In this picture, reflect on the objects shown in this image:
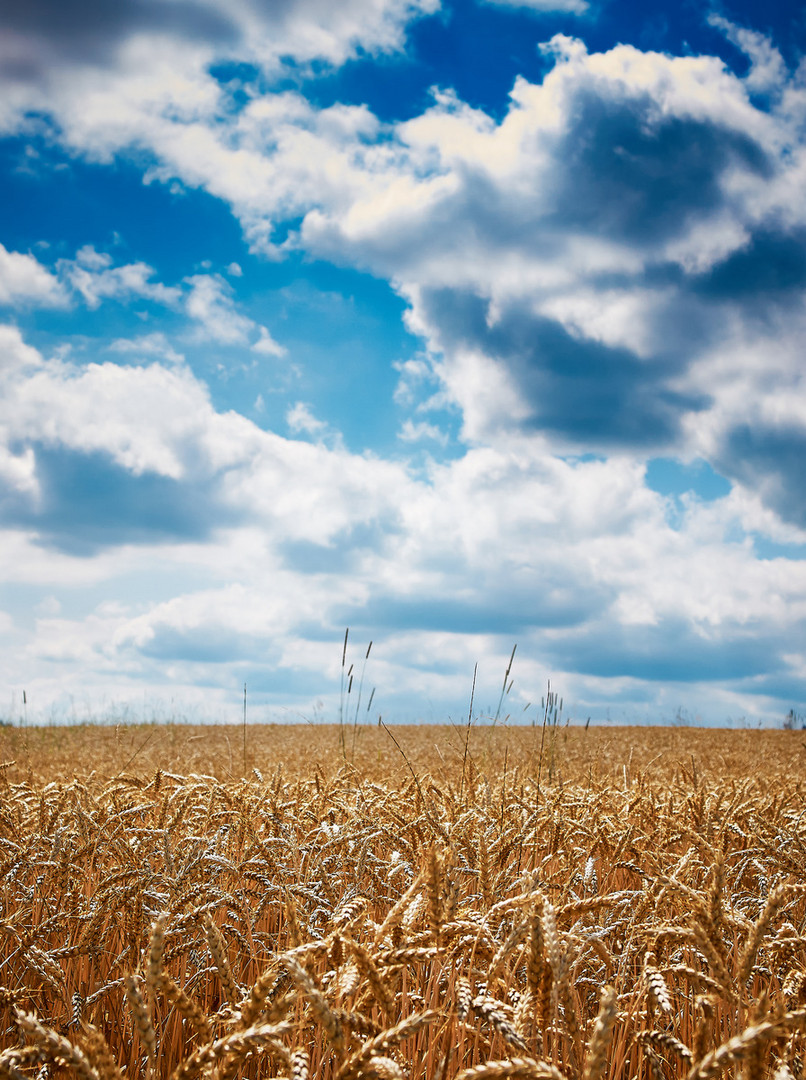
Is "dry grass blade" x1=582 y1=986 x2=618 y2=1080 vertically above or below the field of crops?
above

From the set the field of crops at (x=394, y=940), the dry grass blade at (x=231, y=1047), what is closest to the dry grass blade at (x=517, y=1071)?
the field of crops at (x=394, y=940)

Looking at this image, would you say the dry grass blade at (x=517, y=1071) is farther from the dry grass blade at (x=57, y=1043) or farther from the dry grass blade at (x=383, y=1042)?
the dry grass blade at (x=57, y=1043)

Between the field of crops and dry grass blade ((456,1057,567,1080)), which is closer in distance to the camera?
dry grass blade ((456,1057,567,1080))

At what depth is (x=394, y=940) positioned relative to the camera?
6.43 ft

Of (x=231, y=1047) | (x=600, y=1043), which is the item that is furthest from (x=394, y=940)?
(x=600, y=1043)

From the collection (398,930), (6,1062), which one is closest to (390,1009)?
(398,930)

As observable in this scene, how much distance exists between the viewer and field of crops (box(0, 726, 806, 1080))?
4.29ft

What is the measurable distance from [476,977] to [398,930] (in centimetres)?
89

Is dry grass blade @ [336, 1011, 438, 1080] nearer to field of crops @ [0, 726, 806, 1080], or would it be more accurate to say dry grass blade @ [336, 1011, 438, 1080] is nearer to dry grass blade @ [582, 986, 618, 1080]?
field of crops @ [0, 726, 806, 1080]

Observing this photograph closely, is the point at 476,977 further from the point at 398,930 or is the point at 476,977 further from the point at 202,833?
the point at 202,833

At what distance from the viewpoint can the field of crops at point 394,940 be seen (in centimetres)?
131

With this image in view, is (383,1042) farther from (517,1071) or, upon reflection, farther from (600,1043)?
(600,1043)

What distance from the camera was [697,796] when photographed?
5.01 m

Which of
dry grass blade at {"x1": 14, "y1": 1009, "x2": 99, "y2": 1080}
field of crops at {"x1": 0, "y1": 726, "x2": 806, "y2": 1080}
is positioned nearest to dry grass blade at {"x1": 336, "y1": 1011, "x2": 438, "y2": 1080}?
field of crops at {"x1": 0, "y1": 726, "x2": 806, "y2": 1080}
